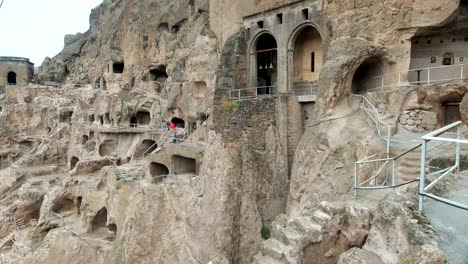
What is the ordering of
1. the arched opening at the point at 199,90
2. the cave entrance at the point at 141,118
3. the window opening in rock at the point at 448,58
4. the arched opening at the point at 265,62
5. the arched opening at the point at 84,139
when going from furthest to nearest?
the cave entrance at the point at 141,118
the arched opening at the point at 84,139
the arched opening at the point at 199,90
the arched opening at the point at 265,62
the window opening in rock at the point at 448,58

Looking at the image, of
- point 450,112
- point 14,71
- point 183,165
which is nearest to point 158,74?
point 183,165

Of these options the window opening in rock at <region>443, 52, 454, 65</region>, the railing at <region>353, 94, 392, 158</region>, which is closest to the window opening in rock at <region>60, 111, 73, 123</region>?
the railing at <region>353, 94, 392, 158</region>

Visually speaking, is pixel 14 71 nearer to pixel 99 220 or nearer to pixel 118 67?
pixel 118 67

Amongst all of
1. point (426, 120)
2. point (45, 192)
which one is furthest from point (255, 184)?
point (45, 192)

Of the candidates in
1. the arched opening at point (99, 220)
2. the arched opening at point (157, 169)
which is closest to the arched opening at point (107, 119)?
the arched opening at point (157, 169)

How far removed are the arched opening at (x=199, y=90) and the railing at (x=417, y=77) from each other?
1106 centimetres

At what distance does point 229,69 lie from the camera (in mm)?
17359

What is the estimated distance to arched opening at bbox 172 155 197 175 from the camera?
18250 mm

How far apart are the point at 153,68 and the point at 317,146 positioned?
22.1 meters

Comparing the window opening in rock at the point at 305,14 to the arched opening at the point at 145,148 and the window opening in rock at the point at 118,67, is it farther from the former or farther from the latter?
the window opening in rock at the point at 118,67

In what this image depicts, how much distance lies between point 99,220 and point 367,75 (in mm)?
14516

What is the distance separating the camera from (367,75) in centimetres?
1377

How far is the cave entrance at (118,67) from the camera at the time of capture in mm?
35188

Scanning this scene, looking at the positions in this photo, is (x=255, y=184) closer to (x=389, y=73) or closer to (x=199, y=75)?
(x=389, y=73)
